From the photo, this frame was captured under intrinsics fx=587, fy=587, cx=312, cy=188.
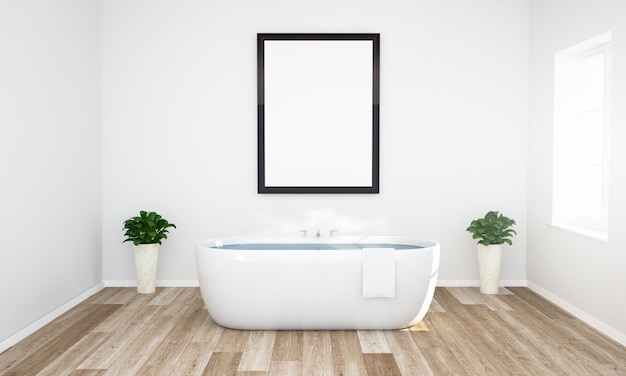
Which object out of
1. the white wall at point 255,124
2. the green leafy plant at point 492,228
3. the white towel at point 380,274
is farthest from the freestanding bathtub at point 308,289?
the white wall at point 255,124

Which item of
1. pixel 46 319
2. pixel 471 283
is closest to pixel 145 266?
pixel 46 319

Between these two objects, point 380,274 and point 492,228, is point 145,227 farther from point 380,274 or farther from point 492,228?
point 492,228

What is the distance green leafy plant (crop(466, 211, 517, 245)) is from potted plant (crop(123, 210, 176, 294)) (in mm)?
2670

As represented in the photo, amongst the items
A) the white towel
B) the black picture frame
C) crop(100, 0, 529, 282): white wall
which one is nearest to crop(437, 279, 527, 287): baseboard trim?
crop(100, 0, 529, 282): white wall

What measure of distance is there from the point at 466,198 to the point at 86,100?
3.58 meters

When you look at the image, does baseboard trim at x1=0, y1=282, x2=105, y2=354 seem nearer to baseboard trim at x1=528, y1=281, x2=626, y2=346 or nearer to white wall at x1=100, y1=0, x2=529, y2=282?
white wall at x1=100, y1=0, x2=529, y2=282

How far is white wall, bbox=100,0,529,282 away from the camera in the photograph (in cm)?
546

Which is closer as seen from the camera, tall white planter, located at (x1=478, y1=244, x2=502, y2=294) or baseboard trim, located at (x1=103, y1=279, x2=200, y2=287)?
tall white planter, located at (x1=478, y1=244, x2=502, y2=294)

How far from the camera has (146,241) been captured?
17.1ft

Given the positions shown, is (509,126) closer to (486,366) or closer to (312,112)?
(312,112)

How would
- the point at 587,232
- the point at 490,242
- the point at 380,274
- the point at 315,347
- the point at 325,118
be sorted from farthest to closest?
1. the point at 325,118
2. the point at 490,242
3. the point at 587,232
4. the point at 380,274
5. the point at 315,347

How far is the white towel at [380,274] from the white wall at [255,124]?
1554 millimetres

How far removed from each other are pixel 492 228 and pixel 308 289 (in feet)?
6.56

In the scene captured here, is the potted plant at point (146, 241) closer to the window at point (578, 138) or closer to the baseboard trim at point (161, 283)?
the baseboard trim at point (161, 283)
